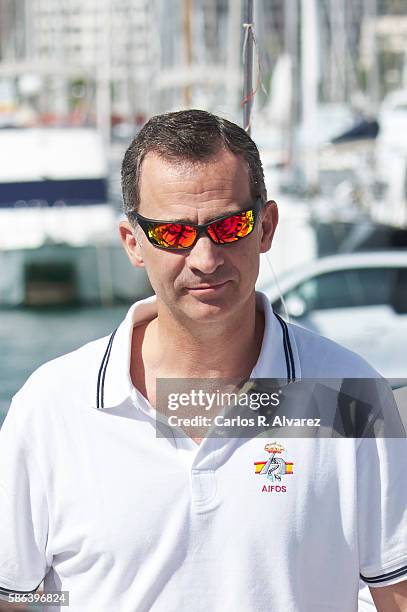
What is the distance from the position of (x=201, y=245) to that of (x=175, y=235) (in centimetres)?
5

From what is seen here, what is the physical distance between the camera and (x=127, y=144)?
1162 cm

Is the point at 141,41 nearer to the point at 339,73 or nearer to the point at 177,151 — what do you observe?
the point at 339,73

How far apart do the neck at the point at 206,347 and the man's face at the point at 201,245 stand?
3cm

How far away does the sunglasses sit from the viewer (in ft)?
5.65

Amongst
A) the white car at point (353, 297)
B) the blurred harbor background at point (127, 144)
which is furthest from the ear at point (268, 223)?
the blurred harbor background at point (127, 144)

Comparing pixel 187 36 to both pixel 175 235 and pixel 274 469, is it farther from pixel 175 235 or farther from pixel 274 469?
pixel 274 469

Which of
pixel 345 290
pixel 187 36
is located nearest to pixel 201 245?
pixel 345 290

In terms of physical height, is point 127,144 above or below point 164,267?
below

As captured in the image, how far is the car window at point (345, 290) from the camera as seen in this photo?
319 inches

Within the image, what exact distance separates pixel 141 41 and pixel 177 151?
Result: 16.6m

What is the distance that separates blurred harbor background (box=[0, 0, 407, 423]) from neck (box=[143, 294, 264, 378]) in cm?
694

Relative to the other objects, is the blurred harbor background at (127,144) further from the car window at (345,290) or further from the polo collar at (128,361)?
the polo collar at (128,361)

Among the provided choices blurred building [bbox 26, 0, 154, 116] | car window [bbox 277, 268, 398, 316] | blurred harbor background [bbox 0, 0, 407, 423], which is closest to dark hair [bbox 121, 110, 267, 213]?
car window [bbox 277, 268, 398, 316]

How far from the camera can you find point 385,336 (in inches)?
314
